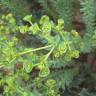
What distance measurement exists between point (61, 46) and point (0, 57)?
389 mm

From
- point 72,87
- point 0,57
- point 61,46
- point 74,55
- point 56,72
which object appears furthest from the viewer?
point 72,87

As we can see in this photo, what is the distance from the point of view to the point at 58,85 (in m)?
1.56

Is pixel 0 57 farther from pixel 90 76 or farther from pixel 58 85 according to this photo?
pixel 90 76

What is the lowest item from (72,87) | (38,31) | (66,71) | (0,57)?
(72,87)

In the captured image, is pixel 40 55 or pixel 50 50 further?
pixel 40 55

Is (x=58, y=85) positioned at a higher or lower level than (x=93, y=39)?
lower

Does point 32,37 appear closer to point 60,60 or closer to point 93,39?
point 60,60

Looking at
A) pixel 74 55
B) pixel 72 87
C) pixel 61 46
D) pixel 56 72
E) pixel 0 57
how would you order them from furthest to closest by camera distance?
pixel 72 87, pixel 56 72, pixel 0 57, pixel 74 55, pixel 61 46

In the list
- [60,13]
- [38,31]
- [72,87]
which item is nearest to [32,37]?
[60,13]

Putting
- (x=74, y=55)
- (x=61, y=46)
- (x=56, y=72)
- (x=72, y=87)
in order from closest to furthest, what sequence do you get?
(x=61, y=46) < (x=74, y=55) < (x=56, y=72) < (x=72, y=87)

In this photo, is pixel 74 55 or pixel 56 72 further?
pixel 56 72

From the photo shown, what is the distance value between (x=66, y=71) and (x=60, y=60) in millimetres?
142

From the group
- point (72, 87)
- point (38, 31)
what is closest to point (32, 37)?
point (72, 87)

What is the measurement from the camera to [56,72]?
1645 millimetres
